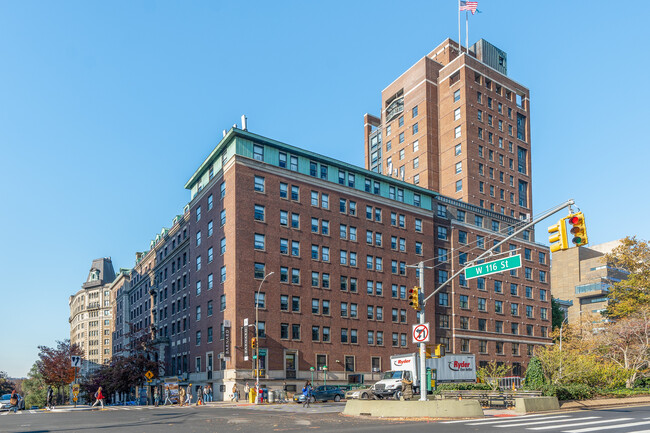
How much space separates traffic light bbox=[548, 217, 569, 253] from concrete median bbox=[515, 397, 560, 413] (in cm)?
1240

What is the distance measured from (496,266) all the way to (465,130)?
214ft

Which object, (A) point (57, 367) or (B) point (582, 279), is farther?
(B) point (582, 279)

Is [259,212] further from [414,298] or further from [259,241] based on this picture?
[414,298]

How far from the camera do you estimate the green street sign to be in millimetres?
24906

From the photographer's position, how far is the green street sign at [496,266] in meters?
24.9

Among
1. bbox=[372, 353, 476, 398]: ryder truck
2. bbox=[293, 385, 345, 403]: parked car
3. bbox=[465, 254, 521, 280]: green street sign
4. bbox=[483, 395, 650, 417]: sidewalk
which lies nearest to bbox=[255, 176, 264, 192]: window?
bbox=[293, 385, 345, 403]: parked car

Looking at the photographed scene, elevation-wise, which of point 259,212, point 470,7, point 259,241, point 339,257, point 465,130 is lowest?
point 339,257

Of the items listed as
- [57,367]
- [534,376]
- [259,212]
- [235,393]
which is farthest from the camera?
[57,367]

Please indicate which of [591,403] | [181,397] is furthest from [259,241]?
[591,403]

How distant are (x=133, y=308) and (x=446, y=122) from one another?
64.1 metres

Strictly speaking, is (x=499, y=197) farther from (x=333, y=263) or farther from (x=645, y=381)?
(x=645, y=381)

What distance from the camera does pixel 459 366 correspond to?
55906 millimetres

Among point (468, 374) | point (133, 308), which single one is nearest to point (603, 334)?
point (468, 374)

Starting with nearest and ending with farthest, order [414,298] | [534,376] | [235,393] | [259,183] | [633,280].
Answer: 1. [414,298]
2. [534,376]
3. [235,393]
4. [259,183]
5. [633,280]
